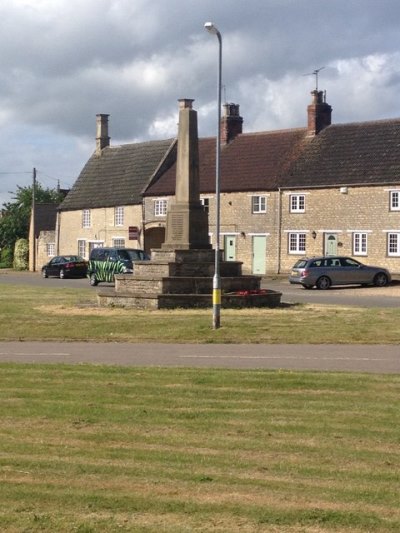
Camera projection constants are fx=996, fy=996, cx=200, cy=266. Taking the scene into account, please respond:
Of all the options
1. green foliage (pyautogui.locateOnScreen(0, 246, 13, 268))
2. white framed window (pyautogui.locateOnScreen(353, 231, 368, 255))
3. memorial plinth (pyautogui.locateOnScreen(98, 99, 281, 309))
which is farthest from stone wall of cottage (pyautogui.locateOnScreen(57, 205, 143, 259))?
memorial plinth (pyautogui.locateOnScreen(98, 99, 281, 309))

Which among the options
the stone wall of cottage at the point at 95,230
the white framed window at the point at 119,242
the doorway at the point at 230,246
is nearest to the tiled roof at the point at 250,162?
the stone wall of cottage at the point at 95,230

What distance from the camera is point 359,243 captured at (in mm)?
57031

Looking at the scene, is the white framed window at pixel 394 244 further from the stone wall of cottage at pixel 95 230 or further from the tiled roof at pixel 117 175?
the tiled roof at pixel 117 175

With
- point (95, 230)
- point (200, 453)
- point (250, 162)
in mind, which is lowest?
point (200, 453)

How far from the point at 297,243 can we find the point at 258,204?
3.96m

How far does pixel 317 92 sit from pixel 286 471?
5441 cm

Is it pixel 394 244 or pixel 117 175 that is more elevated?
pixel 117 175

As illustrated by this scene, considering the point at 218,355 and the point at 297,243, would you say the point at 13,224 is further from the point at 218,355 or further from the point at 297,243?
the point at 218,355

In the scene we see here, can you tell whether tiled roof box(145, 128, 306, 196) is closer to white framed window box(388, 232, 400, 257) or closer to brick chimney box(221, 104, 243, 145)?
brick chimney box(221, 104, 243, 145)

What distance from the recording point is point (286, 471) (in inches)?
362

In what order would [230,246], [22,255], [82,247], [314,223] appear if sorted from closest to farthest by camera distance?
[314,223] → [230,246] → [82,247] → [22,255]

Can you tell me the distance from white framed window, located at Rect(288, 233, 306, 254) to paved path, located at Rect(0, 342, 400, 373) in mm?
37795

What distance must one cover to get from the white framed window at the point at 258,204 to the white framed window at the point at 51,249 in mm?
22083

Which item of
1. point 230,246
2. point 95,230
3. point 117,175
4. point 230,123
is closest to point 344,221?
point 230,246
